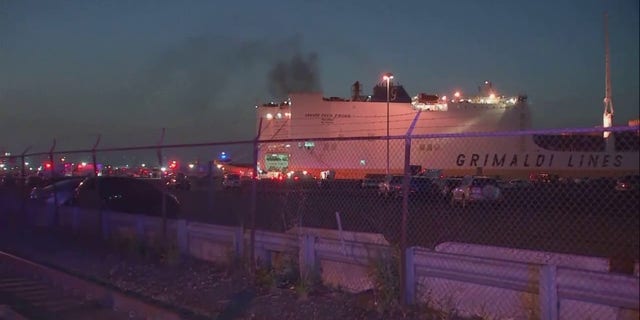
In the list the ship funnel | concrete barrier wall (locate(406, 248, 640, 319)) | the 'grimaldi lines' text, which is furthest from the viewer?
the ship funnel

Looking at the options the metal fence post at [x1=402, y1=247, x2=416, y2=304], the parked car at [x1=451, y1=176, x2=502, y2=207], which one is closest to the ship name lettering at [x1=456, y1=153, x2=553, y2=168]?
the parked car at [x1=451, y1=176, x2=502, y2=207]

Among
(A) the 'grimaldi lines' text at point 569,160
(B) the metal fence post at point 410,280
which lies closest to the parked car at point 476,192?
(A) the 'grimaldi lines' text at point 569,160

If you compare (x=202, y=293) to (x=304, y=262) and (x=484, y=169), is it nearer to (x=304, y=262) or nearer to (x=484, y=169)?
(x=304, y=262)

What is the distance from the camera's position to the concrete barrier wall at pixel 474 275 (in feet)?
19.8

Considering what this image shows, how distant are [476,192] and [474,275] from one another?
314 inches

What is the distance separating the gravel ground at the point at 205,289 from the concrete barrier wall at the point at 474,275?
306 mm

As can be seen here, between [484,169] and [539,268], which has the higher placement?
[484,169]

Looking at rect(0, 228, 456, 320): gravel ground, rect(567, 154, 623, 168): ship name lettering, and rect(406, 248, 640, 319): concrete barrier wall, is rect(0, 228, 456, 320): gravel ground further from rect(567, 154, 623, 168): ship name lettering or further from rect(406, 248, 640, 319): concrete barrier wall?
rect(567, 154, 623, 168): ship name lettering

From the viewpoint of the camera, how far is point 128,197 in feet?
63.3

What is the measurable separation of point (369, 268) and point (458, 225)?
31.4 ft

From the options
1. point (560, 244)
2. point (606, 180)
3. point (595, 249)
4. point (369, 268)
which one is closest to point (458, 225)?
point (560, 244)

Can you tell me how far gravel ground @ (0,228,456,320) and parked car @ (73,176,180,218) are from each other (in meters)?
4.79

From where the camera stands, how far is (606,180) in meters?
6.86

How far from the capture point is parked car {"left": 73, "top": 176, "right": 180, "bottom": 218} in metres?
19.0
